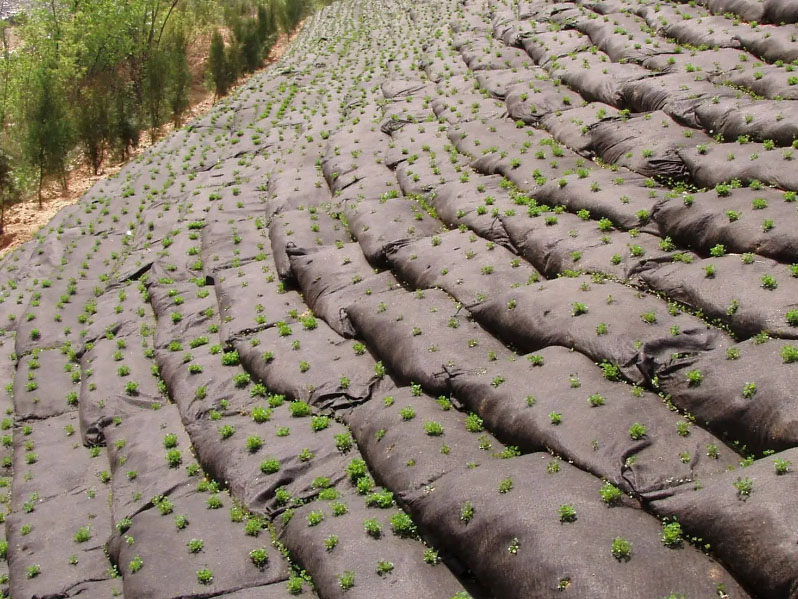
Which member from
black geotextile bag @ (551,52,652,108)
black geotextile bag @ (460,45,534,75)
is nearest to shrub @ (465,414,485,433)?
black geotextile bag @ (551,52,652,108)

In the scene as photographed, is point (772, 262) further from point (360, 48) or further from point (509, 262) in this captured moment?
point (360, 48)

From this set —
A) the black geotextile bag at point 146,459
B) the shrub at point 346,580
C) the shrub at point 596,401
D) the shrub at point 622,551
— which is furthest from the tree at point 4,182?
the shrub at point 622,551

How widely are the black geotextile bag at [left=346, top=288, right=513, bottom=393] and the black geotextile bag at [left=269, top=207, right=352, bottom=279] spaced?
5234 mm

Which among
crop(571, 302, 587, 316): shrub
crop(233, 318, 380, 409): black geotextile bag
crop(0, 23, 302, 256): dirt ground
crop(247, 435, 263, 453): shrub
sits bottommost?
crop(0, 23, 302, 256): dirt ground

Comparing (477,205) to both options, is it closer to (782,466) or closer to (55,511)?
(782,466)

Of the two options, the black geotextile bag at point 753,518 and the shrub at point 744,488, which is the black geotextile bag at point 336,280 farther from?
the shrub at point 744,488

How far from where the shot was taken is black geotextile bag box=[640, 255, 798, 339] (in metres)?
12.7

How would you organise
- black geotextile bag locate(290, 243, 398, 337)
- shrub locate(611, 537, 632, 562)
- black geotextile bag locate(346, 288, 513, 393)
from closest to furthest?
shrub locate(611, 537, 632, 562) → black geotextile bag locate(346, 288, 513, 393) → black geotextile bag locate(290, 243, 398, 337)

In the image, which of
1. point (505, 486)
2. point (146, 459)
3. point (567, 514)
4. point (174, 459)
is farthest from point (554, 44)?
point (567, 514)

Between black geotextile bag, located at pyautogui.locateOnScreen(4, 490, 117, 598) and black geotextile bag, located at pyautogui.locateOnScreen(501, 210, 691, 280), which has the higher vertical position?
black geotextile bag, located at pyautogui.locateOnScreen(501, 210, 691, 280)

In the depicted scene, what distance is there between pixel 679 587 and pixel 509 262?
35.1 ft

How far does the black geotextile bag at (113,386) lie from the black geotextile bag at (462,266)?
27.3 feet

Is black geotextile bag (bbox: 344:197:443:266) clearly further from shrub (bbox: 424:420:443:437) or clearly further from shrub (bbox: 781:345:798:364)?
shrub (bbox: 781:345:798:364)

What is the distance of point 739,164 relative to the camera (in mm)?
17984
